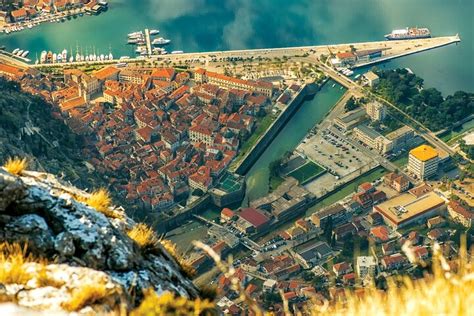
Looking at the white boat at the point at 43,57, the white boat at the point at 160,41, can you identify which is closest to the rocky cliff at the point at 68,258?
the white boat at the point at 43,57

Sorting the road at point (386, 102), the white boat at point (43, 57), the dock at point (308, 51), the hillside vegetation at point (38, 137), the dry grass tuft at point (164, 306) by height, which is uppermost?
the dock at point (308, 51)

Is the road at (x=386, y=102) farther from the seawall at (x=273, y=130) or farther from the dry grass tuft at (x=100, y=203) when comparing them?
the dry grass tuft at (x=100, y=203)

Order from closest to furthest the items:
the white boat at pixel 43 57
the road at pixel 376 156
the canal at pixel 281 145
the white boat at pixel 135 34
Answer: the canal at pixel 281 145 → the road at pixel 376 156 → the white boat at pixel 43 57 → the white boat at pixel 135 34

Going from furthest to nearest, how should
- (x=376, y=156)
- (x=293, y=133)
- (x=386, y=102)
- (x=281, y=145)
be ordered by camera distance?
(x=386, y=102) < (x=293, y=133) < (x=281, y=145) < (x=376, y=156)

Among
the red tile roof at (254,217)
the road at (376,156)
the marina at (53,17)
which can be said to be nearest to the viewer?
the red tile roof at (254,217)

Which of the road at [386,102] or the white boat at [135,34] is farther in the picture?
the white boat at [135,34]

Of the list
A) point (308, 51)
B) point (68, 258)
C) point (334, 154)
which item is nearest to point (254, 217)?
point (334, 154)

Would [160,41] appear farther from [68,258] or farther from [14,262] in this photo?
[14,262]

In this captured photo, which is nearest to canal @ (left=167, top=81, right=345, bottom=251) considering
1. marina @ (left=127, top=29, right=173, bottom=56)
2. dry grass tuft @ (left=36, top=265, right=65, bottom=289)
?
marina @ (left=127, top=29, right=173, bottom=56)
